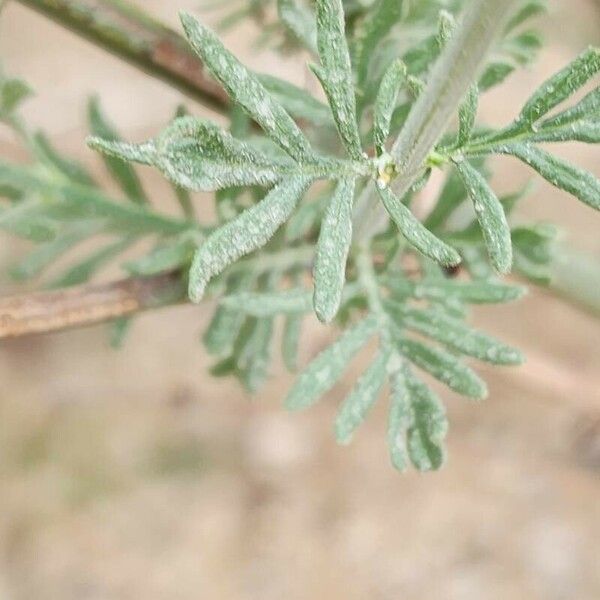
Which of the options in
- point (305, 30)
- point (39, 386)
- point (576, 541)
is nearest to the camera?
point (305, 30)

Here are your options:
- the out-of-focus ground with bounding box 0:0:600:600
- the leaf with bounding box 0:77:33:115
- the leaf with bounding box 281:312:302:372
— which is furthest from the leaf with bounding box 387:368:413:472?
the out-of-focus ground with bounding box 0:0:600:600

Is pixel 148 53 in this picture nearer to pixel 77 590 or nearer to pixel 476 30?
pixel 476 30

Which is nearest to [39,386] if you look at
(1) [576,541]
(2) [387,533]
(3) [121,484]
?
(3) [121,484]

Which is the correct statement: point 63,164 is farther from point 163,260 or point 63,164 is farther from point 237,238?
point 237,238

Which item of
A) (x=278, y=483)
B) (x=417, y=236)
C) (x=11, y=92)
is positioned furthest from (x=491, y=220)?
(x=278, y=483)

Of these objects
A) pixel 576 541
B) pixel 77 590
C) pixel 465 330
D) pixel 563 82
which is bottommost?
pixel 77 590

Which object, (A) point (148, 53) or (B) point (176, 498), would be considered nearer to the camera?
(A) point (148, 53)

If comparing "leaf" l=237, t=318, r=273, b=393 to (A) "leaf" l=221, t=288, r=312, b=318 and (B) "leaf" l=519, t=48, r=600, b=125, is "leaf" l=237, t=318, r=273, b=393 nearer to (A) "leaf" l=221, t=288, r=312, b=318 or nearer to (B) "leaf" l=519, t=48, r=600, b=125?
(A) "leaf" l=221, t=288, r=312, b=318

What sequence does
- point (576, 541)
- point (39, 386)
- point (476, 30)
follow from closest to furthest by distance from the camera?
point (476, 30) < point (576, 541) < point (39, 386)
